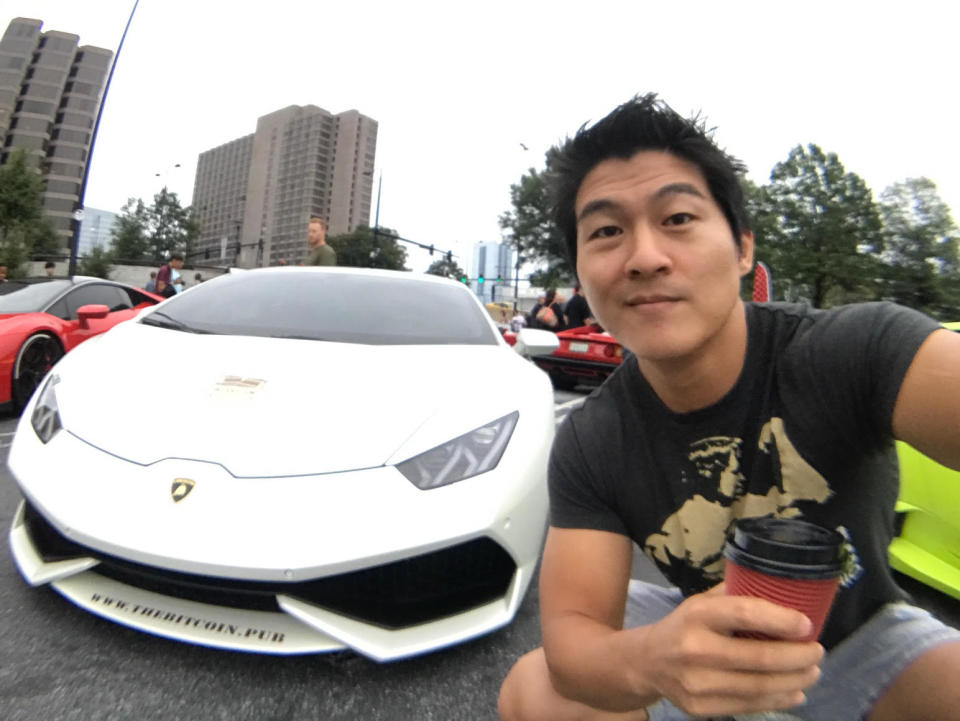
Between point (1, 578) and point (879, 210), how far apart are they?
5569cm

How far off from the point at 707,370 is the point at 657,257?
0.73 feet

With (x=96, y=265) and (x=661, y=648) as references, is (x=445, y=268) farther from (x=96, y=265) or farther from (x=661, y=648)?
(x=661, y=648)

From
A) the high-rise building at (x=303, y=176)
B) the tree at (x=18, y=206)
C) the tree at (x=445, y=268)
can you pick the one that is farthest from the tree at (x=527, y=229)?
the high-rise building at (x=303, y=176)

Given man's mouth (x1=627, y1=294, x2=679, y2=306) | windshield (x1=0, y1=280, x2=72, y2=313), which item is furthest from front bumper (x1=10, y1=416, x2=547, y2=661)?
windshield (x1=0, y1=280, x2=72, y2=313)

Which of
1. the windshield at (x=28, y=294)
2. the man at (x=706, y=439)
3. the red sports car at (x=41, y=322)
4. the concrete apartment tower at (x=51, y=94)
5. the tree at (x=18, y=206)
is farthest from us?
the concrete apartment tower at (x=51, y=94)

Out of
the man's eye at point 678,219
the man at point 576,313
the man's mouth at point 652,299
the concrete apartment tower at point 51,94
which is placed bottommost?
the man at point 576,313

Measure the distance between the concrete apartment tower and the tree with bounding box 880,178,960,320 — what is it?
90872 millimetres

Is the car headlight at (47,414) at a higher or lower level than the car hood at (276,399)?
lower

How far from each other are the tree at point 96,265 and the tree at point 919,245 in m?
50.0

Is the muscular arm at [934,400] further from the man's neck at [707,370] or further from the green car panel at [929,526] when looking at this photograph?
the green car panel at [929,526]

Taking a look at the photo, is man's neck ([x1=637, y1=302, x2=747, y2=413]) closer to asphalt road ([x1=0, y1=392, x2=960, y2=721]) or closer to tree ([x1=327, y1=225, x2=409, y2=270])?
asphalt road ([x1=0, y1=392, x2=960, y2=721])

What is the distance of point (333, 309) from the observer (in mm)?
2729

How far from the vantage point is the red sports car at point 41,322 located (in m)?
4.31

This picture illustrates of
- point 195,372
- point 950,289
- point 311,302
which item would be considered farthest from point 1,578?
point 950,289
